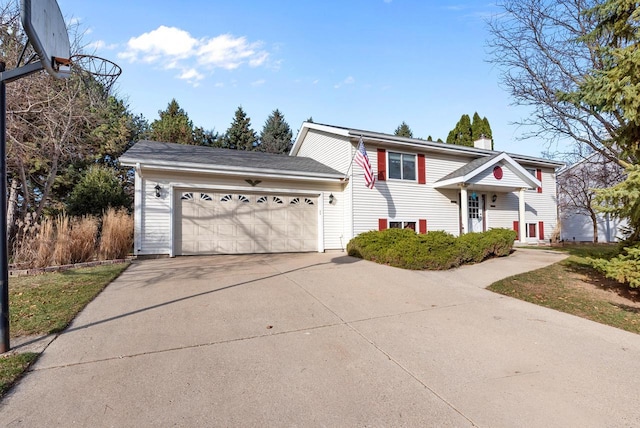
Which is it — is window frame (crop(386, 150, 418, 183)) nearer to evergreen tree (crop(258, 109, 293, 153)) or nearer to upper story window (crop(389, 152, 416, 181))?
upper story window (crop(389, 152, 416, 181))

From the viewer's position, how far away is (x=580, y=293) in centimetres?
619

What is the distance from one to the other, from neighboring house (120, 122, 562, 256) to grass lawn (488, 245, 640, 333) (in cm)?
628

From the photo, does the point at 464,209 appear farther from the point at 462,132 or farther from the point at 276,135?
the point at 276,135

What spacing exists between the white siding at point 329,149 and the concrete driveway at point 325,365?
8329 millimetres

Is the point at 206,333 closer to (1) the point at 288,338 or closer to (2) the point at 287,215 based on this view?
(1) the point at 288,338

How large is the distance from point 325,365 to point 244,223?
8.96 meters

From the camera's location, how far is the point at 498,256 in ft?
34.1

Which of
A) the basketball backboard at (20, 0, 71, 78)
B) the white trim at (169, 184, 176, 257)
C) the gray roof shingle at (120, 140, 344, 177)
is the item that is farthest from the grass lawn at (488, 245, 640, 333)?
the white trim at (169, 184, 176, 257)

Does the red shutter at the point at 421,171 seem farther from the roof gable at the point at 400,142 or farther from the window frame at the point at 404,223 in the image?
the window frame at the point at 404,223

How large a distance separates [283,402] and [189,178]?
974 cm

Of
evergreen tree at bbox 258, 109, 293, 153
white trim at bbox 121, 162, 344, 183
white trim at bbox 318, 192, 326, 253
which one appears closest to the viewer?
white trim at bbox 121, 162, 344, 183

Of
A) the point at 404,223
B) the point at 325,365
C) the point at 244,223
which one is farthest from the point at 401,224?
the point at 325,365

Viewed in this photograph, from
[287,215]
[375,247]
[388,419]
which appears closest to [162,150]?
[287,215]

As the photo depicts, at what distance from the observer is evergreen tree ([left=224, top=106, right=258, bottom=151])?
33094 millimetres
